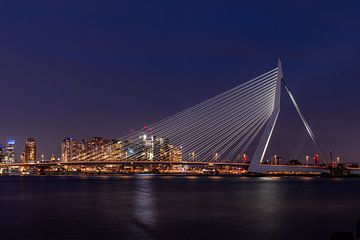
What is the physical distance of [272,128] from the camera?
45.4 meters

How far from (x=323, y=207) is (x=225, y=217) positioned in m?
7.28


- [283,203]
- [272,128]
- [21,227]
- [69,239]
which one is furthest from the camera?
[272,128]

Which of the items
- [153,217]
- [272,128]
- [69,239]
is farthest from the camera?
[272,128]

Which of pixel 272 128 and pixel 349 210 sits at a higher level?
pixel 272 128

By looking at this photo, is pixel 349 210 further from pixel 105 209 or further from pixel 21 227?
pixel 21 227

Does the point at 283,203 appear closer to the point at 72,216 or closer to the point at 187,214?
the point at 187,214

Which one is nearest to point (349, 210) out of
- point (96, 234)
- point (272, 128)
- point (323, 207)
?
point (323, 207)

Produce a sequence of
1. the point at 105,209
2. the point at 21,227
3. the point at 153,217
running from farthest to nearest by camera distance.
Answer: the point at 105,209 → the point at 153,217 → the point at 21,227

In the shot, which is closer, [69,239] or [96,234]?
[69,239]

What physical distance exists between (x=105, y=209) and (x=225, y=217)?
243 inches

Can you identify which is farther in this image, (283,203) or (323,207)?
(283,203)

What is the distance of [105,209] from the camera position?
23516mm

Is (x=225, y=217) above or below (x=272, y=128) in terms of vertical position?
below

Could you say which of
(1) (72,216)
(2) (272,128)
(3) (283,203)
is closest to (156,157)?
(2) (272,128)
